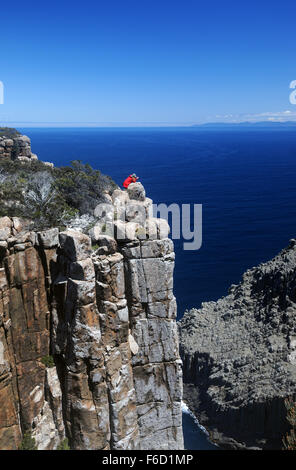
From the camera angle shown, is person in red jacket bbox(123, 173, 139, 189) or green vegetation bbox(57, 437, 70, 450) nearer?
green vegetation bbox(57, 437, 70, 450)

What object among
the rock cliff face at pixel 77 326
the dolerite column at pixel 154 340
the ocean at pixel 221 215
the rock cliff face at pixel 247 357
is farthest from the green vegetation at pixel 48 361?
the ocean at pixel 221 215

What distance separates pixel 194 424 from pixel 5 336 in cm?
3751

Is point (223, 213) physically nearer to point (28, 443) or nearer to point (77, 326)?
point (77, 326)

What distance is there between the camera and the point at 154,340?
20.3m

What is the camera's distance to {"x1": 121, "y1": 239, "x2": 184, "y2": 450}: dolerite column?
1962 cm

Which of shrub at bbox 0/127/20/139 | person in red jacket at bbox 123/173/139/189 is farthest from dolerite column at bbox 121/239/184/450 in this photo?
shrub at bbox 0/127/20/139

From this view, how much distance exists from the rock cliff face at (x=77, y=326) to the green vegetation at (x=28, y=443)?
0.20 m

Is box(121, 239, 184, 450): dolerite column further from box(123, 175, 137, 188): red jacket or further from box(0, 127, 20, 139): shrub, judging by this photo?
box(0, 127, 20, 139): shrub

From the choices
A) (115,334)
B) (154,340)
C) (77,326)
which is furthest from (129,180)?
(77,326)

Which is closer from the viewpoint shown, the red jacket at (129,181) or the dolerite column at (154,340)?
the dolerite column at (154,340)

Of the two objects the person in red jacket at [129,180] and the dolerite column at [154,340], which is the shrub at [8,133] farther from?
the dolerite column at [154,340]

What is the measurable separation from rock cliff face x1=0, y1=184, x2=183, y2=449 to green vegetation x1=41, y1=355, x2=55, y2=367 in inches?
2.4

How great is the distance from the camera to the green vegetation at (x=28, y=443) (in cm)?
1773
